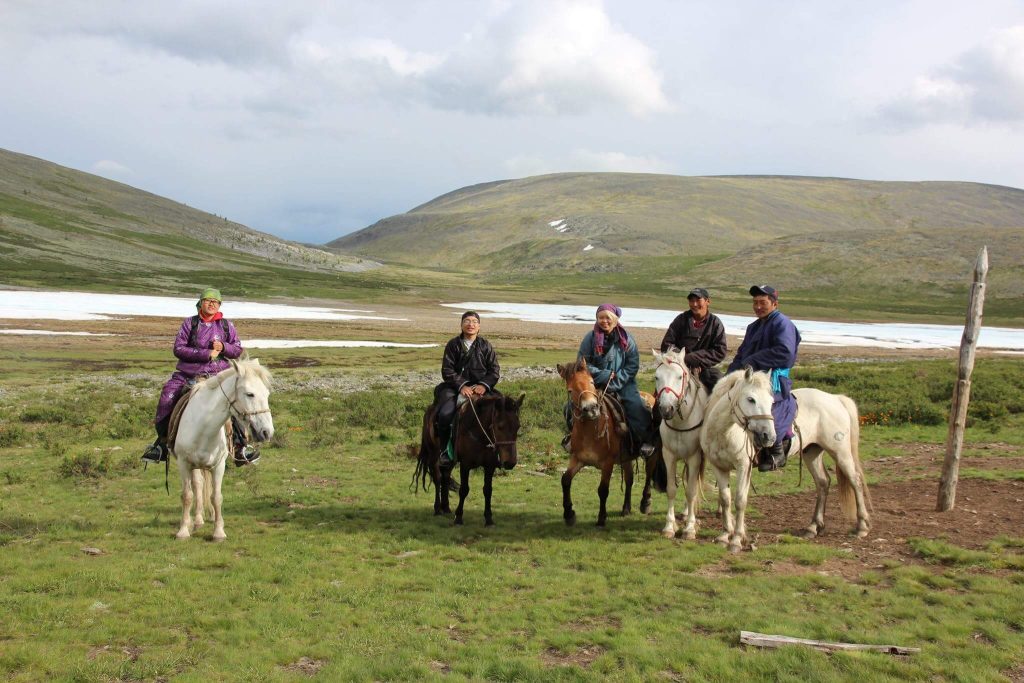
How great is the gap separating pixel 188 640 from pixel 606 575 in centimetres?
531

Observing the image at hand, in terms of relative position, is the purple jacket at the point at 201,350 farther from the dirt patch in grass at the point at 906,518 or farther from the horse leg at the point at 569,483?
the dirt patch in grass at the point at 906,518

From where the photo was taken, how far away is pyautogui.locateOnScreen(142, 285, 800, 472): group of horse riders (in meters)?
11.2

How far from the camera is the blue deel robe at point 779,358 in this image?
11.0m

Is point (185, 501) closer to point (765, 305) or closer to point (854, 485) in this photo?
point (765, 305)

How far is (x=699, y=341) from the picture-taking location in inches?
475

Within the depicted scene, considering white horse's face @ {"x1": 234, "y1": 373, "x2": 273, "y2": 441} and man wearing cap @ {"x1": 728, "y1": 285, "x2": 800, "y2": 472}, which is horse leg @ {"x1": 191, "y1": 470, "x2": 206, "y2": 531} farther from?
man wearing cap @ {"x1": 728, "y1": 285, "x2": 800, "y2": 472}

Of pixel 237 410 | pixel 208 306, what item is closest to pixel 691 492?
pixel 237 410

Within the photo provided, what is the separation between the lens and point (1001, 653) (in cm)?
706

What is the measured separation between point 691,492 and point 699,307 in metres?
3.10

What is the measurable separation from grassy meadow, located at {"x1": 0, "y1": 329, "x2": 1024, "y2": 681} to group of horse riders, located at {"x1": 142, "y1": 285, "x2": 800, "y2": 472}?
1.61m

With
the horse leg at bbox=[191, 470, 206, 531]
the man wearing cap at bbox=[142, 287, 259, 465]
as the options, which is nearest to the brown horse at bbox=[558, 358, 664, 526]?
the man wearing cap at bbox=[142, 287, 259, 465]

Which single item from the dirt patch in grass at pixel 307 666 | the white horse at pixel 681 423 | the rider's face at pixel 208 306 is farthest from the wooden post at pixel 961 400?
the rider's face at pixel 208 306

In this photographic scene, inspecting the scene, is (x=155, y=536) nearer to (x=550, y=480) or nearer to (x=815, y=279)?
(x=550, y=480)

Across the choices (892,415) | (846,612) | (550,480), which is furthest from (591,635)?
(892,415)
